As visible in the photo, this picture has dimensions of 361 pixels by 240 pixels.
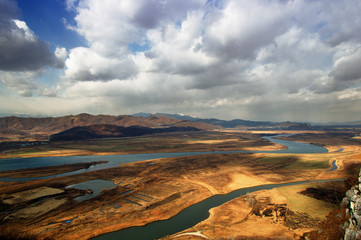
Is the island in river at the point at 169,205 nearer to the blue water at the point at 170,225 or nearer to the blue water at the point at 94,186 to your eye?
the blue water at the point at 170,225

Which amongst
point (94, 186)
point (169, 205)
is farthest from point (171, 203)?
point (94, 186)

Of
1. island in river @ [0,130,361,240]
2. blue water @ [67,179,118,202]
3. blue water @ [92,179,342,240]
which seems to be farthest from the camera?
blue water @ [67,179,118,202]

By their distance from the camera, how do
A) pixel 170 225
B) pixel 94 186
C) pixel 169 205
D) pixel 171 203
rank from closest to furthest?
1. pixel 170 225
2. pixel 169 205
3. pixel 171 203
4. pixel 94 186

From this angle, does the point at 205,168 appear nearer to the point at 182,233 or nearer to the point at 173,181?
the point at 173,181

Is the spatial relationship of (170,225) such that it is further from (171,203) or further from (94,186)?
(94,186)

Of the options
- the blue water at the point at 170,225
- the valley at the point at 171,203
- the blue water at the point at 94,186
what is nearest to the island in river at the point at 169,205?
the valley at the point at 171,203

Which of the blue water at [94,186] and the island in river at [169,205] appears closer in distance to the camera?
the island in river at [169,205]

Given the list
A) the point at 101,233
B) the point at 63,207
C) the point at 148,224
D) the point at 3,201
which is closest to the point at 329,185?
the point at 148,224

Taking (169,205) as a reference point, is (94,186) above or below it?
below

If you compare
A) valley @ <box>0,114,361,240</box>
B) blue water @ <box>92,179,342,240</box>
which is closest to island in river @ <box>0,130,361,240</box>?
valley @ <box>0,114,361,240</box>

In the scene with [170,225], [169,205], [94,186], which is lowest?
[94,186]

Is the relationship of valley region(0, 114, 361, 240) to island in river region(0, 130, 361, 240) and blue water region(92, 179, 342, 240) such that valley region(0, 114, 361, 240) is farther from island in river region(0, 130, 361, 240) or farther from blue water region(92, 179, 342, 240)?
blue water region(92, 179, 342, 240)


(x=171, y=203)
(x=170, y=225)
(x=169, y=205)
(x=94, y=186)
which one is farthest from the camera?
(x=94, y=186)
